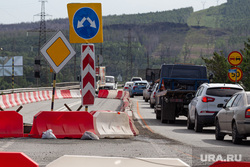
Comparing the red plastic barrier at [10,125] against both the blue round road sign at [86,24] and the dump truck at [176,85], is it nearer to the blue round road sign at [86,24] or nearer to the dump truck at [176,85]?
the blue round road sign at [86,24]

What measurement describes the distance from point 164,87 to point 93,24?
1030 cm

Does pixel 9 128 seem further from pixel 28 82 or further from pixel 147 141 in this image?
pixel 28 82

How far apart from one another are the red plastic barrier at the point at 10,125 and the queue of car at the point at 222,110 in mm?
5178

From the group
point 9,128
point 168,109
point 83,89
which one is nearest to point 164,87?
point 168,109

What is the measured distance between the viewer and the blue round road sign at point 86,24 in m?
14.8

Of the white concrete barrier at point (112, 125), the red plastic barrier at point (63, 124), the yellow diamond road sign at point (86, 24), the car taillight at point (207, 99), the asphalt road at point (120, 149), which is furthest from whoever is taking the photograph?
the car taillight at point (207, 99)

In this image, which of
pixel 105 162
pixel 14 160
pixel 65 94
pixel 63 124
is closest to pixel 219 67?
pixel 65 94

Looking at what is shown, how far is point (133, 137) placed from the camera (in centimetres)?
1476

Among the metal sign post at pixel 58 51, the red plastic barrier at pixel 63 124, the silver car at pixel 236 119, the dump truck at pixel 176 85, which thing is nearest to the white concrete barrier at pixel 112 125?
the red plastic barrier at pixel 63 124

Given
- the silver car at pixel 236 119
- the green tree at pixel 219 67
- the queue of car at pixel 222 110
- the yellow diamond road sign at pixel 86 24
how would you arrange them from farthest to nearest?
the green tree at pixel 219 67 < the yellow diamond road sign at pixel 86 24 < the queue of car at pixel 222 110 < the silver car at pixel 236 119

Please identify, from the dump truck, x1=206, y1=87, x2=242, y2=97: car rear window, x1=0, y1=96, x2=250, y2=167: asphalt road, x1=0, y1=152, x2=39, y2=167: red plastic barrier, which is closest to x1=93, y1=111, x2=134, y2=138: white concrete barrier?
x1=0, y1=96, x2=250, y2=167: asphalt road

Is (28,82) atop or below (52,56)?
below

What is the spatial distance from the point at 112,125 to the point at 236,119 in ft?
10.2

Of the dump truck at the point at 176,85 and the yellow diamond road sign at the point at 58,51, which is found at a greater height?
the yellow diamond road sign at the point at 58,51
